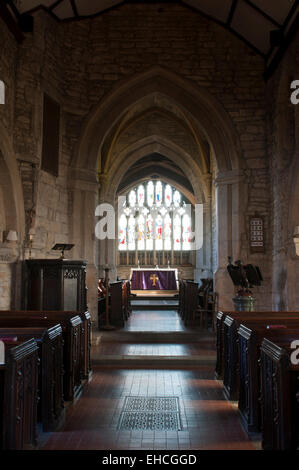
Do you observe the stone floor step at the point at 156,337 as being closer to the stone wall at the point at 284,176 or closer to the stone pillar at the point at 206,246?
the stone wall at the point at 284,176

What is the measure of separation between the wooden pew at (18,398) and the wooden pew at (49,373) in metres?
0.48

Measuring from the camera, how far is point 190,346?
7180 millimetres

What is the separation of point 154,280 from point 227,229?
22.3 ft

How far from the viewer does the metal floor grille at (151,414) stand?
3.54 metres

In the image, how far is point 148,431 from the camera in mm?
3416

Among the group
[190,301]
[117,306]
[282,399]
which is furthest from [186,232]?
[282,399]

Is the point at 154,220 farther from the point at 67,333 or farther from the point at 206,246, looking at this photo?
the point at 67,333

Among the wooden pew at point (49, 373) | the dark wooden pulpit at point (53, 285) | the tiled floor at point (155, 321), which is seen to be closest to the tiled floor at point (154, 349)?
the dark wooden pulpit at point (53, 285)

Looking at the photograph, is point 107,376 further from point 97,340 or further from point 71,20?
point 71,20

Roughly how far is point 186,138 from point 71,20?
→ 519 cm

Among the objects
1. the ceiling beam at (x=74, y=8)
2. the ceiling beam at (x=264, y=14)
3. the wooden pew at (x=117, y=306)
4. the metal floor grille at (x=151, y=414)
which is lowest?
A: the metal floor grille at (x=151, y=414)

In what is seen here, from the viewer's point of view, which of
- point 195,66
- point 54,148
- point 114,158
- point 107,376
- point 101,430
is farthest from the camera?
point 114,158
